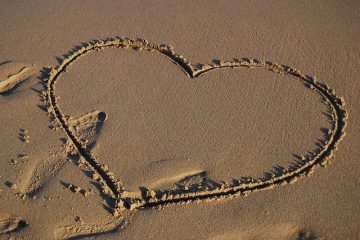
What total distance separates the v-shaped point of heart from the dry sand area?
13 mm

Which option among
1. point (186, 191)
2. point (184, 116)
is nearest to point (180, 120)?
point (184, 116)

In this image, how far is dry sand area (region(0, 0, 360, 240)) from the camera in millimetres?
3869

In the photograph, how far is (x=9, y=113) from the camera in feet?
14.6

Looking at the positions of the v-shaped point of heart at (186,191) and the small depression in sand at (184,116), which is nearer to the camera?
the v-shaped point of heart at (186,191)

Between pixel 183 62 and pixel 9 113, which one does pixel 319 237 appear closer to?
pixel 183 62

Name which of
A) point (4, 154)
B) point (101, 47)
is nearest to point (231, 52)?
point (101, 47)

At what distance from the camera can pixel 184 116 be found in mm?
4543

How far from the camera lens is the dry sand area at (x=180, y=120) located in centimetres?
387

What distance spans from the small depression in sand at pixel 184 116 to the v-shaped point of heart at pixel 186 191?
76mm

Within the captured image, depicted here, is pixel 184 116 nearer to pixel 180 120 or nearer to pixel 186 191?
pixel 180 120

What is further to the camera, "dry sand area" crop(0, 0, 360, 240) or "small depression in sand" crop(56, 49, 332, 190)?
"small depression in sand" crop(56, 49, 332, 190)

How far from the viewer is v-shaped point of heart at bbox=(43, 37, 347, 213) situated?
156 inches

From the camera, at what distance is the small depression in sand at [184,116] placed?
4191 mm

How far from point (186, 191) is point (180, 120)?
2.77 feet
